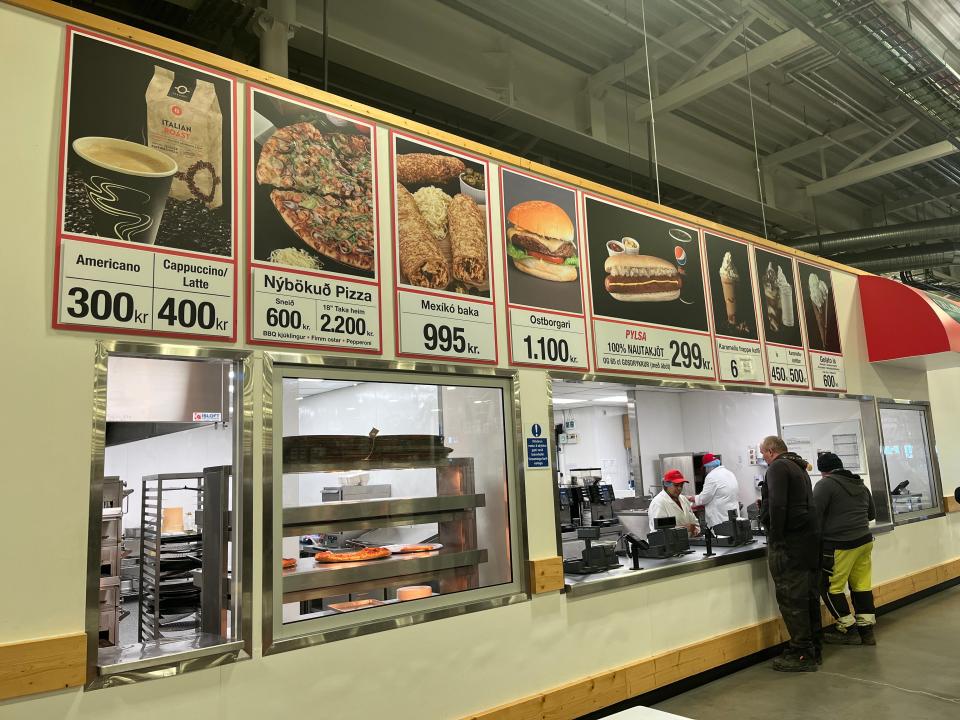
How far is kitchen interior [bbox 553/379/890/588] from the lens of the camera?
15.4 ft

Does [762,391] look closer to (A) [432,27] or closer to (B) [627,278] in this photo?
Answer: (B) [627,278]

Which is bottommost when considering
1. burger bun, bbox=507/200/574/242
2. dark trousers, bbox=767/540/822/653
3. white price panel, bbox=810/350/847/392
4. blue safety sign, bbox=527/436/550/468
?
dark trousers, bbox=767/540/822/653

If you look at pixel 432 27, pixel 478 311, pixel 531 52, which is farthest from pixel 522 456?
pixel 531 52

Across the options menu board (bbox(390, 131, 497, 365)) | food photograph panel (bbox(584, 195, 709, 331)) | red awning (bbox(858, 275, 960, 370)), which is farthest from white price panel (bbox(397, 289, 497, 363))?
red awning (bbox(858, 275, 960, 370))

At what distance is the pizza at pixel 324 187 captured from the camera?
128 inches

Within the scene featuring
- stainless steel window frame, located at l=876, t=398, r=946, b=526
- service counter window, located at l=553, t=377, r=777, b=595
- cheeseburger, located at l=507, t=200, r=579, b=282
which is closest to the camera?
cheeseburger, located at l=507, t=200, r=579, b=282

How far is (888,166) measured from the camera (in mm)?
8211

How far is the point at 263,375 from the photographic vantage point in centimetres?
304

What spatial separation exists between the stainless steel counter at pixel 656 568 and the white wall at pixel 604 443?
8793mm

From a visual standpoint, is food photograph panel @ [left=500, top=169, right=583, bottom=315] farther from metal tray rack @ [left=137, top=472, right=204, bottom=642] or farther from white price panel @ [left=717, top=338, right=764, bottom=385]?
metal tray rack @ [left=137, top=472, right=204, bottom=642]

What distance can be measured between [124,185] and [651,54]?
5.36 meters

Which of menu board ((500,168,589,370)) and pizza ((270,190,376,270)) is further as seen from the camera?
menu board ((500,168,589,370))

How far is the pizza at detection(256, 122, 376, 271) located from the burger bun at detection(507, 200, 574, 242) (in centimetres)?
102

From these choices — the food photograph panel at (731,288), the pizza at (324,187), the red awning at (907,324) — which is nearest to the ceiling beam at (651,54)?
the food photograph panel at (731,288)
